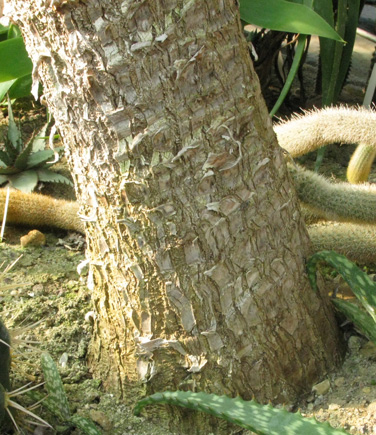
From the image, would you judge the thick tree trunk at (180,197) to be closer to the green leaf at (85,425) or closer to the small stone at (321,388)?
the small stone at (321,388)

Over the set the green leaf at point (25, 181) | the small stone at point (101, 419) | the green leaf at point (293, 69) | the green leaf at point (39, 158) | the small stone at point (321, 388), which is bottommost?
the small stone at point (101, 419)

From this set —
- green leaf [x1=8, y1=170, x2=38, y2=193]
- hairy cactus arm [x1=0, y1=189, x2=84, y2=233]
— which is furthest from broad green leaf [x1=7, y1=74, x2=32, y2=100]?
hairy cactus arm [x1=0, y1=189, x2=84, y2=233]

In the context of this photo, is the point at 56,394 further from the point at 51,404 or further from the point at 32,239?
the point at 32,239

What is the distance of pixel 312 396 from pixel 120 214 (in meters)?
0.64

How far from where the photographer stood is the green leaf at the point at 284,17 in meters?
1.66

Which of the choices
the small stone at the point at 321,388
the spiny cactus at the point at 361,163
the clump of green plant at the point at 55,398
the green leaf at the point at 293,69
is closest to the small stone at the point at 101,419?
the clump of green plant at the point at 55,398

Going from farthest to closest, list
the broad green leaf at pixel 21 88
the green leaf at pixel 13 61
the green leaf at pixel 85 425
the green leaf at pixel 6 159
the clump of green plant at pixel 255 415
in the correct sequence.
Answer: the green leaf at pixel 6 159 < the broad green leaf at pixel 21 88 < the green leaf at pixel 13 61 < the green leaf at pixel 85 425 < the clump of green plant at pixel 255 415

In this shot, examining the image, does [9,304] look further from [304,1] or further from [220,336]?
[304,1]

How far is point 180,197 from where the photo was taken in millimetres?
1041

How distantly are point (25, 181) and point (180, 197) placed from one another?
1.40 metres

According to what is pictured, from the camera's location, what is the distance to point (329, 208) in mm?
1636

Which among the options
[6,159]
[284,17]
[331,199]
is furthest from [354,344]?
[6,159]

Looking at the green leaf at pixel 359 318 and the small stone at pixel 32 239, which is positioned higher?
the green leaf at pixel 359 318

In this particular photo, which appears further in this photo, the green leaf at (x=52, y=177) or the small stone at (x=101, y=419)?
the green leaf at (x=52, y=177)
